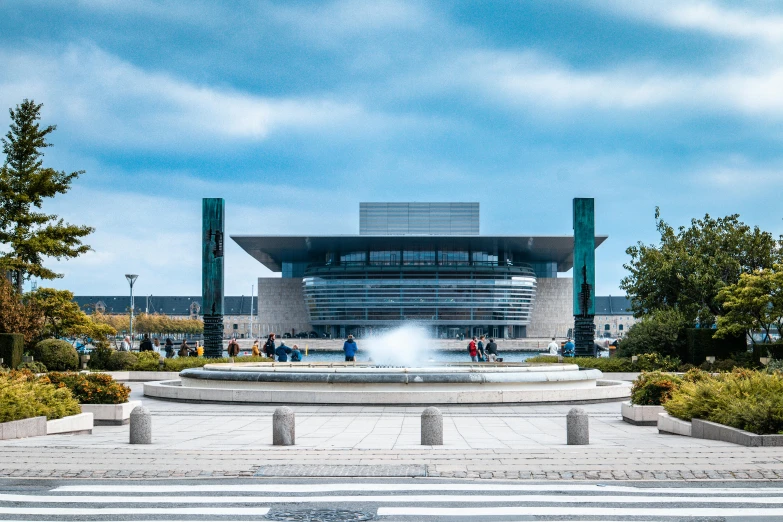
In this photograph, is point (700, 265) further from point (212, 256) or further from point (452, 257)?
point (452, 257)

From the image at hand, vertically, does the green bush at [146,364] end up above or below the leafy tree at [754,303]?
below

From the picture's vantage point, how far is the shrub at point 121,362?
1494 inches

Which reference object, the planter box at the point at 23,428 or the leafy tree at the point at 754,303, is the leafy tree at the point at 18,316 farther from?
the leafy tree at the point at 754,303

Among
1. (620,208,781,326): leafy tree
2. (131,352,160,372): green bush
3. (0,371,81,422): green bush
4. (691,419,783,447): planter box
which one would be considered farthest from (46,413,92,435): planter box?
(620,208,781,326): leafy tree

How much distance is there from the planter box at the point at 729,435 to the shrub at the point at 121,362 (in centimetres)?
2830

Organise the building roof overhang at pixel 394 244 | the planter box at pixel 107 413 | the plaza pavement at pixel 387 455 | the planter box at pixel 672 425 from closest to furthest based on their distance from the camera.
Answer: the plaza pavement at pixel 387 455, the planter box at pixel 672 425, the planter box at pixel 107 413, the building roof overhang at pixel 394 244

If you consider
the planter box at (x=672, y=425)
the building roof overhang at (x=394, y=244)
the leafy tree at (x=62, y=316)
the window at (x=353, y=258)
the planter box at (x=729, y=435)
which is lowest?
the planter box at (x=672, y=425)

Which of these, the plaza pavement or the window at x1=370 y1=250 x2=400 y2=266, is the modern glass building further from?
the plaza pavement

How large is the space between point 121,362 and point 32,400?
2359cm

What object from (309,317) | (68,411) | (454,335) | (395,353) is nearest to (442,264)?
(454,335)

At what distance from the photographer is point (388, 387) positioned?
23.2 m

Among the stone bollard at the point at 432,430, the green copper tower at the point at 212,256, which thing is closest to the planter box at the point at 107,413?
the stone bollard at the point at 432,430

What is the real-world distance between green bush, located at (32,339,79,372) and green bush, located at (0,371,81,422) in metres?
20.3

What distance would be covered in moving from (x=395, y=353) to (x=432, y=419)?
31.1m
